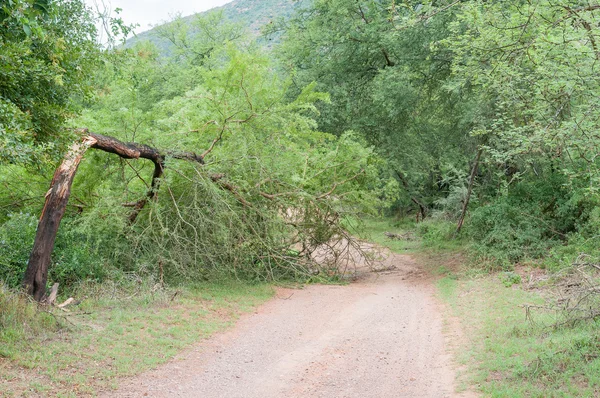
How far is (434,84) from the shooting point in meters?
18.0

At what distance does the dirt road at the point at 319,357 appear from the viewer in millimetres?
6414

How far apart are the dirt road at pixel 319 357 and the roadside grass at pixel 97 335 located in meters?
0.33

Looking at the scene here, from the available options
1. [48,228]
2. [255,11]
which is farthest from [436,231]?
[255,11]

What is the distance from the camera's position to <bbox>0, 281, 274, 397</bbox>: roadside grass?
19.8 ft

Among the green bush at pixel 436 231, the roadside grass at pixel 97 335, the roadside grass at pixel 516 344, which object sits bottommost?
the green bush at pixel 436 231

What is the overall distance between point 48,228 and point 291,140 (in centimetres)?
764

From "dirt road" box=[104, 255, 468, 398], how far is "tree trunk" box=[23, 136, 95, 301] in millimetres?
2679

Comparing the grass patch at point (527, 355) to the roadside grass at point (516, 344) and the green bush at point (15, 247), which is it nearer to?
the roadside grass at point (516, 344)

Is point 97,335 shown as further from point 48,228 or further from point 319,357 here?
point 319,357

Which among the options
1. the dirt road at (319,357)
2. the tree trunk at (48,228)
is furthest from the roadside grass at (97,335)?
the tree trunk at (48,228)

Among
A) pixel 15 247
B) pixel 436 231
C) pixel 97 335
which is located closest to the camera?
pixel 97 335

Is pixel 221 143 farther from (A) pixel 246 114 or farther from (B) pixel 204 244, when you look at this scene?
(B) pixel 204 244

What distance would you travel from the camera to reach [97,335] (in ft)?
24.9

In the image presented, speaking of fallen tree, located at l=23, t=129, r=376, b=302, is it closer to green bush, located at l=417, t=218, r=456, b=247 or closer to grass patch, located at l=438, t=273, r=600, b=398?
grass patch, located at l=438, t=273, r=600, b=398
